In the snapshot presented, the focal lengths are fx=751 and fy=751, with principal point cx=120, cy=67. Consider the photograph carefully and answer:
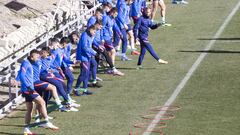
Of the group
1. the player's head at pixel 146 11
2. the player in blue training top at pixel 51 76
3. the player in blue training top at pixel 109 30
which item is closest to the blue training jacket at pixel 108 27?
the player in blue training top at pixel 109 30

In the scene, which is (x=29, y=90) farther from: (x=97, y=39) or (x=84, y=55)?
(x=97, y=39)

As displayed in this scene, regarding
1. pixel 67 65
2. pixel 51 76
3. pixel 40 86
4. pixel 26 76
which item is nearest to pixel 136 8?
pixel 67 65

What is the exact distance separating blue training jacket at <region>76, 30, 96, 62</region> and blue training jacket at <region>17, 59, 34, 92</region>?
304cm

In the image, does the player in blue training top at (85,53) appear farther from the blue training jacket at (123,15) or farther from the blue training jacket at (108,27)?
the blue training jacket at (123,15)

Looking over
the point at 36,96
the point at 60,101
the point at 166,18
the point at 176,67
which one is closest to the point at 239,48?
the point at 176,67

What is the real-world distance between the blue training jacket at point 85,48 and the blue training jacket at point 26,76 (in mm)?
3037

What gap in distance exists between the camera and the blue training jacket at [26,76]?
15797 millimetres

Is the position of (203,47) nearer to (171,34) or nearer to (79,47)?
(171,34)

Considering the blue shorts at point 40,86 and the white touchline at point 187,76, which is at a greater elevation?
the blue shorts at point 40,86

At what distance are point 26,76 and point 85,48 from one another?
3.13 metres

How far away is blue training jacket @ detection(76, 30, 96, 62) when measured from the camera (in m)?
18.7

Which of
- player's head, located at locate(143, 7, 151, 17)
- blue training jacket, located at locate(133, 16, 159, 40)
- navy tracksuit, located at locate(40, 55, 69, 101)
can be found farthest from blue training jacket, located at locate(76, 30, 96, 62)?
player's head, located at locate(143, 7, 151, 17)

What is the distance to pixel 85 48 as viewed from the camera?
18703 mm

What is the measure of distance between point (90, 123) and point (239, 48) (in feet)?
27.5
